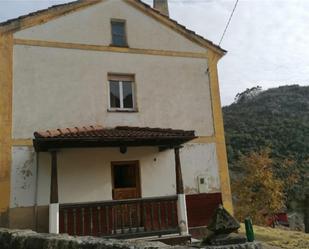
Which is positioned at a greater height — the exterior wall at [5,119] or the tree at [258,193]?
the exterior wall at [5,119]

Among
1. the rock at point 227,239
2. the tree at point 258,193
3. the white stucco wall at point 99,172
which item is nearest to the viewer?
the rock at point 227,239

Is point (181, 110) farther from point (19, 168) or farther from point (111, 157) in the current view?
point (19, 168)

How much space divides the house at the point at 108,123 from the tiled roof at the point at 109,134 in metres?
0.03

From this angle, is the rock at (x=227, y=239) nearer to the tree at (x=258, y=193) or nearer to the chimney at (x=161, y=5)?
the chimney at (x=161, y=5)

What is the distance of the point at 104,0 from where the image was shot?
1325cm

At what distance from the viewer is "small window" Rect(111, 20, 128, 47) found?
13095 millimetres

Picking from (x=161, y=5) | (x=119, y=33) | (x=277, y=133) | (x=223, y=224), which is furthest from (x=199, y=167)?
(x=277, y=133)

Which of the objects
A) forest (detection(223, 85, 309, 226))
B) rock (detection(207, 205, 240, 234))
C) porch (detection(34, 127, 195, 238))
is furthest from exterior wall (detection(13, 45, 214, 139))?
forest (detection(223, 85, 309, 226))

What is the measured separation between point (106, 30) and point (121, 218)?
21.3 feet

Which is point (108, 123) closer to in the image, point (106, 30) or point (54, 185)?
point (54, 185)

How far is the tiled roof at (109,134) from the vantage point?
386 inches

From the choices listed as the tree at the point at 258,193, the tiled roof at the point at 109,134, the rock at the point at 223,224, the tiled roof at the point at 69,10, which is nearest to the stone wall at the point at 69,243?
the rock at the point at 223,224

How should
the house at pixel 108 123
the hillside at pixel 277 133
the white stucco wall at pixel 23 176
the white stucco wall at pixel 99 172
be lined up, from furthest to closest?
1. the hillside at pixel 277 133
2. the white stucco wall at pixel 99 172
3. the white stucco wall at pixel 23 176
4. the house at pixel 108 123

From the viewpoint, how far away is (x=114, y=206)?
10.3 metres
